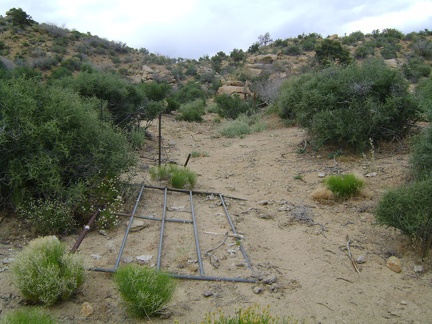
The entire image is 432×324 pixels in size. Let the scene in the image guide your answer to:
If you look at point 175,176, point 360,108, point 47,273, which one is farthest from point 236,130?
point 47,273

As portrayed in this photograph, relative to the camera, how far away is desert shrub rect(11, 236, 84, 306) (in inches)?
147

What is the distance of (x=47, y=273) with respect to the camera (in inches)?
148

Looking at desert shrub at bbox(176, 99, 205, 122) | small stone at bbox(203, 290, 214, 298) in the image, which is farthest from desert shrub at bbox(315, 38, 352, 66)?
small stone at bbox(203, 290, 214, 298)

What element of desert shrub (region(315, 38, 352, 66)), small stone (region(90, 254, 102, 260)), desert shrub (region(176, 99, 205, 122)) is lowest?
small stone (region(90, 254, 102, 260))

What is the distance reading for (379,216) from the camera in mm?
5297

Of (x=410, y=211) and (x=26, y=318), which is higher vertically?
(x=410, y=211)

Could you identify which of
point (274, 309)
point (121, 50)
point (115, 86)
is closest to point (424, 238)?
point (274, 309)

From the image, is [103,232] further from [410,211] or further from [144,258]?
[410,211]

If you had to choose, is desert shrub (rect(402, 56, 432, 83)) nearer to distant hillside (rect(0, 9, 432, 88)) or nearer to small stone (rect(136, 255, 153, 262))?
distant hillside (rect(0, 9, 432, 88))

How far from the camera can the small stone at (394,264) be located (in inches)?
186

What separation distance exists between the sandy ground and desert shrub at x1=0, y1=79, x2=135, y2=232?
511mm

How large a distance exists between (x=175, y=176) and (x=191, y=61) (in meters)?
38.2

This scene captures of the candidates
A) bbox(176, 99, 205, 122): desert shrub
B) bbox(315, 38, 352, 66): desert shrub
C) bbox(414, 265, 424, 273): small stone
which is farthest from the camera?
bbox(315, 38, 352, 66): desert shrub

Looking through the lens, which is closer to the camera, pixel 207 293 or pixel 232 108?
pixel 207 293
